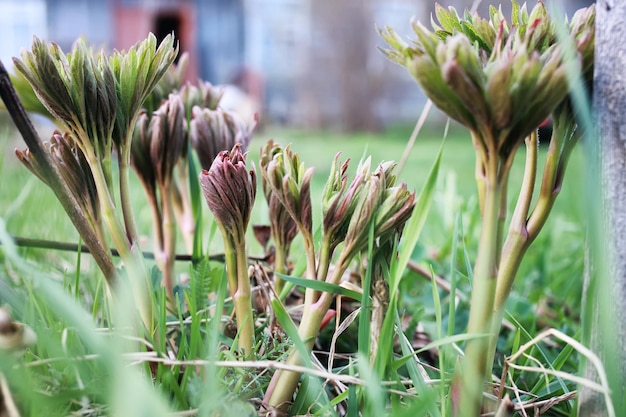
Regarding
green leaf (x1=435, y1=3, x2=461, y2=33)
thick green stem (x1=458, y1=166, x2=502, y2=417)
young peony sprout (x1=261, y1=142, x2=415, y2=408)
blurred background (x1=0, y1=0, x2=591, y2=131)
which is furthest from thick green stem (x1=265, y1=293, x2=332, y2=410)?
blurred background (x1=0, y1=0, x2=591, y2=131)

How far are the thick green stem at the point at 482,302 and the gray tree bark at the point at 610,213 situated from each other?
0.22ft

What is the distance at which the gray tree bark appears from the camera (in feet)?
1.28

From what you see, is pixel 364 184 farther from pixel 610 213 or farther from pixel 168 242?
pixel 168 242

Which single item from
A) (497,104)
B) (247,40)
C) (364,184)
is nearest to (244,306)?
(364,184)

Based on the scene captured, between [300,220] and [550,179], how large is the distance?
19cm

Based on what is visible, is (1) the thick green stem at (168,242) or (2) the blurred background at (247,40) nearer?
(1) the thick green stem at (168,242)

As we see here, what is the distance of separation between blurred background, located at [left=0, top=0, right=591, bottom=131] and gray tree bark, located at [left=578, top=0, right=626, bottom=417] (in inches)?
375

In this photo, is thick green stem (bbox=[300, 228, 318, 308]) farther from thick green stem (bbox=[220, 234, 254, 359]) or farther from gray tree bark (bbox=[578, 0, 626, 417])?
gray tree bark (bbox=[578, 0, 626, 417])

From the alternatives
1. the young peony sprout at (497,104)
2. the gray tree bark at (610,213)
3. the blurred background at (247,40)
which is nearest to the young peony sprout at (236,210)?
the young peony sprout at (497,104)

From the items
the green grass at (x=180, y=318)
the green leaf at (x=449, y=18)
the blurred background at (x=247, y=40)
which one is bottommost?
the green grass at (x=180, y=318)

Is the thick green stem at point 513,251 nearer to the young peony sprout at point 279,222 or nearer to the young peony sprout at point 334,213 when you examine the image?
the young peony sprout at point 334,213

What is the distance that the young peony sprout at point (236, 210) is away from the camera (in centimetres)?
43

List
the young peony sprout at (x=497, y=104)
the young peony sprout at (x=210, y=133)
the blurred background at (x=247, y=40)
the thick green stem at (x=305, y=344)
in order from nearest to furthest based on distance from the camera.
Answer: the young peony sprout at (x=497, y=104) → the thick green stem at (x=305, y=344) → the young peony sprout at (x=210, y=133) → the blurred background at (x=247, y=40)

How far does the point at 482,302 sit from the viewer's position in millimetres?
393
